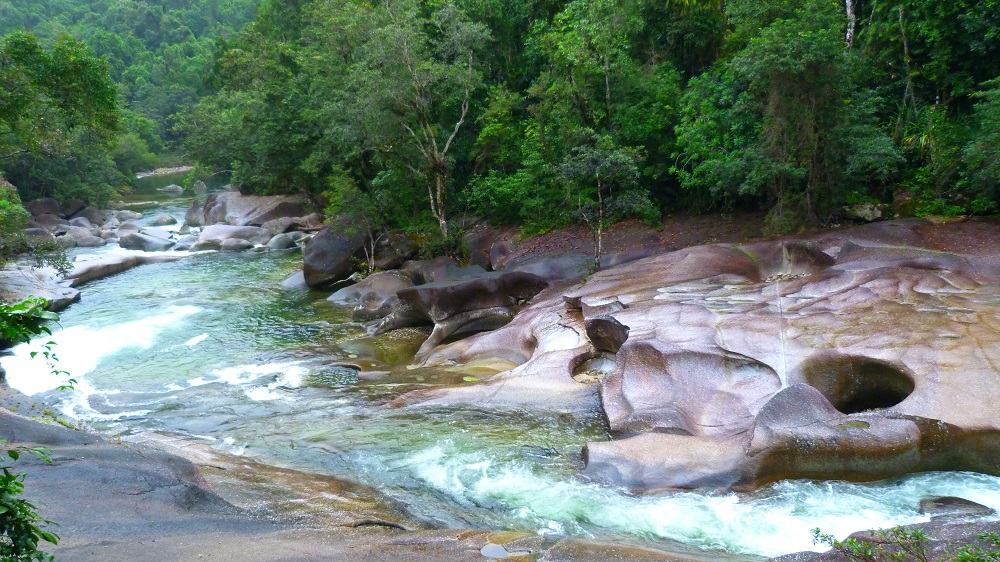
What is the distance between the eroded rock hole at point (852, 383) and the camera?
10.4 metres

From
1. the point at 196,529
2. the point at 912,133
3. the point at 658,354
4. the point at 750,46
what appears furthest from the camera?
the point at 912,133

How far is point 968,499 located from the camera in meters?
8.40

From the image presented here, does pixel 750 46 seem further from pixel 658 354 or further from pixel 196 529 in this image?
pixel 196 529

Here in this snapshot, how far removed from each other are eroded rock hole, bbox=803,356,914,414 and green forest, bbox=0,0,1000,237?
679 cm

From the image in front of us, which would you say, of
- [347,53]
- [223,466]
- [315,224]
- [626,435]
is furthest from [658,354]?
[315,224]

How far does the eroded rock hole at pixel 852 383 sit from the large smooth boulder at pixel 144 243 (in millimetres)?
30185

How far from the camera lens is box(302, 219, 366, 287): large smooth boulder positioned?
79.8 ft

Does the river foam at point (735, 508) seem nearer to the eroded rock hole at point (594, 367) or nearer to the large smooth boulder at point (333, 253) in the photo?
the eroded rock hole at point (594, 367)

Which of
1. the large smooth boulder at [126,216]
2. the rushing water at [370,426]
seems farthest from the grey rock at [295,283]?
the large smooth boulder at [126,216]

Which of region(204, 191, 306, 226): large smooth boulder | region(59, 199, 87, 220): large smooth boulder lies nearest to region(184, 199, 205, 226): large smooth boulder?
region(204, 191, 306, 226): large smooth boulder

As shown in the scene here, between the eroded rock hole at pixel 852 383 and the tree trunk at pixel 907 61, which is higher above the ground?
the tree trunk at pixel 907 61

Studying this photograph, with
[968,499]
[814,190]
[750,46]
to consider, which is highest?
[750,46]

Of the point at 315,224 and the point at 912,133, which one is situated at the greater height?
the point at 912,133

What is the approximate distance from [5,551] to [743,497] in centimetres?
762
